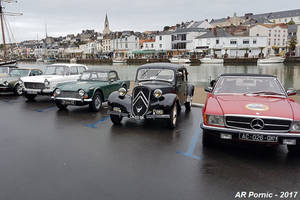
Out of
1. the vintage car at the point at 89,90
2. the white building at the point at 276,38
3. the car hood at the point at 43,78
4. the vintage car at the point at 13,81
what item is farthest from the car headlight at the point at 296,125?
the white building at the point at 276,38

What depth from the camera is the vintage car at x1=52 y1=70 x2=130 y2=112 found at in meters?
9.04

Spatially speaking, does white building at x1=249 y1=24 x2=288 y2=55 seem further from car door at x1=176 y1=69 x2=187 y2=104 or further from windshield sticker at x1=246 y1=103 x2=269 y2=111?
windshield sticker at x1=246 y1=103 x2=269 y2=111

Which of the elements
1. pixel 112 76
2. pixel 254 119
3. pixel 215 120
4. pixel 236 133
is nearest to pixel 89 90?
pixel 112 76

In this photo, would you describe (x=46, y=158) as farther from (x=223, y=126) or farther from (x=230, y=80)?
(x=230, y=80)

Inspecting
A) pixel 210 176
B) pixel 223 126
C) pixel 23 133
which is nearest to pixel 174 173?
pixel 210 176

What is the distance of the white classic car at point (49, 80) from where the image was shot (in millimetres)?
11359

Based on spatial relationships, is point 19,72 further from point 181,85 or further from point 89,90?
point 181,85

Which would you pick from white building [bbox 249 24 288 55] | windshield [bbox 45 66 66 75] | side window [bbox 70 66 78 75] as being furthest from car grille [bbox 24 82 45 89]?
white building [bbox 249 24 288 55]

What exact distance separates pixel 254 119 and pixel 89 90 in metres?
6.28

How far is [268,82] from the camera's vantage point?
615 centimetres

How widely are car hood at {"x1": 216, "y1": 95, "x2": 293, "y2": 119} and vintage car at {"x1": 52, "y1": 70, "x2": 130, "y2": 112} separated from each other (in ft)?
17.3

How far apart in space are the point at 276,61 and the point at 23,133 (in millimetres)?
64628

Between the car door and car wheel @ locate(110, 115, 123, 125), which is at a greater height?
the car door

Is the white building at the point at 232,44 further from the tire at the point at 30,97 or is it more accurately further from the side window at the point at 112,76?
the tire at the point at 30,97
